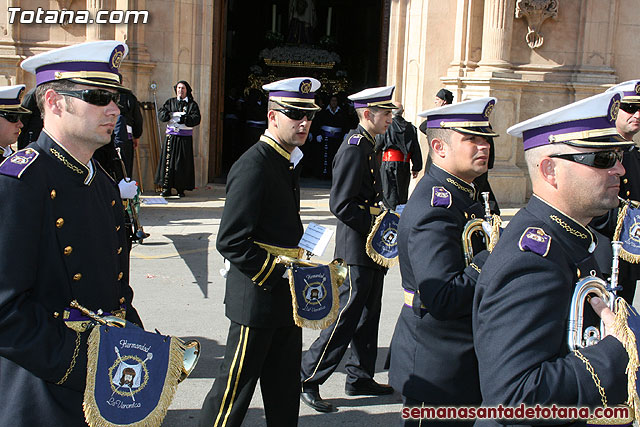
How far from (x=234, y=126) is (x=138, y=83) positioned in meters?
5.16

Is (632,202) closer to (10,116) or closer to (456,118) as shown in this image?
(456,118)

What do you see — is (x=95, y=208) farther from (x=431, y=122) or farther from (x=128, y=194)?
(x=128, y=194)

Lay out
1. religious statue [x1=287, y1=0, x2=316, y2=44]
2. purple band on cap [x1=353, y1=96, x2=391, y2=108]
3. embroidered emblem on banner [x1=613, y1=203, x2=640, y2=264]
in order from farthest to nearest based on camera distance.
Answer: religious statue [x1=287, y1=0, x2=316, y2=44]
purple band on cap [x1=353, y1=96, x2=391, y2=108]
embroidered emblem on banner [x1=613, y1=203, x2=640, y2=264]

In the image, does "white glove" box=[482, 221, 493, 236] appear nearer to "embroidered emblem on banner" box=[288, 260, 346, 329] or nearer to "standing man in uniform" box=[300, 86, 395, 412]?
"embroidered emblem on banner" box=[288, 260, 346, 329]

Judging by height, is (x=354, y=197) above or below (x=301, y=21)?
below

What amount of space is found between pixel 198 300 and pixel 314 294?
11.5ft

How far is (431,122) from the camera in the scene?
12.6 feet

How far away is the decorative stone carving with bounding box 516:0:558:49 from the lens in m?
12.6

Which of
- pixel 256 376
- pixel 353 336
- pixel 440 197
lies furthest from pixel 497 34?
pixel 256 376

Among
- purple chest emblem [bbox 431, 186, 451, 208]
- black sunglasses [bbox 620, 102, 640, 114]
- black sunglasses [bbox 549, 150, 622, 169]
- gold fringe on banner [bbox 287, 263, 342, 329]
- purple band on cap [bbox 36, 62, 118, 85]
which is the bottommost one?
gold fringe on banner [bbox 287, 263, 342, 329]

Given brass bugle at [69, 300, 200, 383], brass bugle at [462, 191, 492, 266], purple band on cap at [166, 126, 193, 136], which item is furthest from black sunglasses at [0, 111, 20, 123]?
purple band on cap at [166, 126, 193, 136]

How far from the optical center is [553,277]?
2285mm

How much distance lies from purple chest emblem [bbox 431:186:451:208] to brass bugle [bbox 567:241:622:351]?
112cm

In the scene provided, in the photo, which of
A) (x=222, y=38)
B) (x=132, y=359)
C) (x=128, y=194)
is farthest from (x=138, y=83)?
(x=132, y=359)
